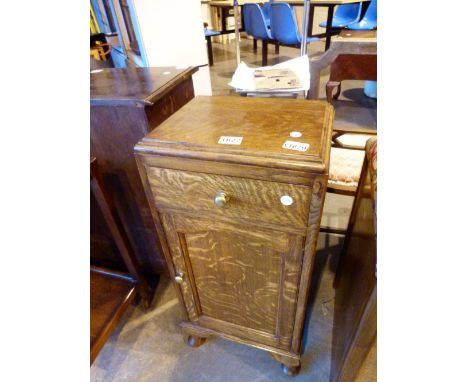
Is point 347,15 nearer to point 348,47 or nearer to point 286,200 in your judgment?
point 348,47

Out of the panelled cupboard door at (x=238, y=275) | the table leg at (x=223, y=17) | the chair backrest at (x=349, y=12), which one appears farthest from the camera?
the table leg at (x=223, y=17)

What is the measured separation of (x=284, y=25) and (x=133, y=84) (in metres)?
2.38

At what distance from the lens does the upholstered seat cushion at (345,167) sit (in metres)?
1.01

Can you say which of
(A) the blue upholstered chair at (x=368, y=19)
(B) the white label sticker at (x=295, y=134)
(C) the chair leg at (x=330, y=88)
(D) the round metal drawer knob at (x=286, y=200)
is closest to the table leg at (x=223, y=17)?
(A) the blue upholstered chair at (x=368, y=19)

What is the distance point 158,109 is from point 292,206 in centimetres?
47

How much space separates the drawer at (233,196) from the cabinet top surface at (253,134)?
0.05m

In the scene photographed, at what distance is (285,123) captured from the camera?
1.90 ft

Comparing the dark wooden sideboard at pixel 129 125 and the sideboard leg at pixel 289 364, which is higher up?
the dark wooden sideboard at pixel 129 125

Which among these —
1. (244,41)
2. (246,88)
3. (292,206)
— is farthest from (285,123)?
(244,41)

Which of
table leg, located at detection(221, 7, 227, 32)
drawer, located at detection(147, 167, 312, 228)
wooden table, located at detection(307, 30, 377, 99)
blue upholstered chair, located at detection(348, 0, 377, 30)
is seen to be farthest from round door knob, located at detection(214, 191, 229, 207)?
table leg, located at detection(221, 7, 227, 32)

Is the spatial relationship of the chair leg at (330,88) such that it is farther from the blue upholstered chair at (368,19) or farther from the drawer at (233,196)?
the blue upholstered chair at (368,19)

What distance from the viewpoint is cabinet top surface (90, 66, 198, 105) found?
707mm
